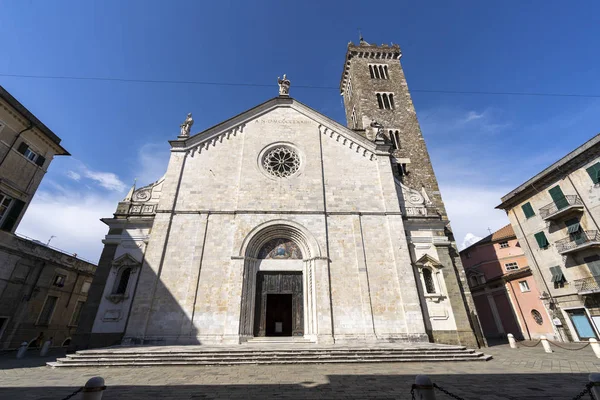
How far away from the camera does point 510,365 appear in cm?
895

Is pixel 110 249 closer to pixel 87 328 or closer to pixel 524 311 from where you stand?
pixel 87 328

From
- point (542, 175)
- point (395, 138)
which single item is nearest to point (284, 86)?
point (395, 138)

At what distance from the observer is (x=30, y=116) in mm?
15078

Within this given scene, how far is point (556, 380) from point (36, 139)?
25.1 m

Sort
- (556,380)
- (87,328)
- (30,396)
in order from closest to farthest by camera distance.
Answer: (30,396), (556,380), (87,328)

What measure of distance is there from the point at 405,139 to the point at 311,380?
20.1 m

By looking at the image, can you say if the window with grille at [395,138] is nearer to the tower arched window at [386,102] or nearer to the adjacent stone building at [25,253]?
the tower arched window at [386,102]

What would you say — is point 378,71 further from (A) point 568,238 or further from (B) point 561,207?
(A) point 568,238

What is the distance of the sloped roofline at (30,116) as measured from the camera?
13.8 metres

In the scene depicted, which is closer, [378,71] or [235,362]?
[235,362]

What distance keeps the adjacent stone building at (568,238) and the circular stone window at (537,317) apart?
2.03m

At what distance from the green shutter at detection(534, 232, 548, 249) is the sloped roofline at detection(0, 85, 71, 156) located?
110 ft

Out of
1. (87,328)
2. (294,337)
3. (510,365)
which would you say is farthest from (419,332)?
(87,328)

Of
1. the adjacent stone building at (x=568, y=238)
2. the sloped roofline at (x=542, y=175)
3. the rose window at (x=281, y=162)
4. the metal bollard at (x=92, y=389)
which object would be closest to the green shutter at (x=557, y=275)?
the adjacent stone building at (x=568, y=238)
